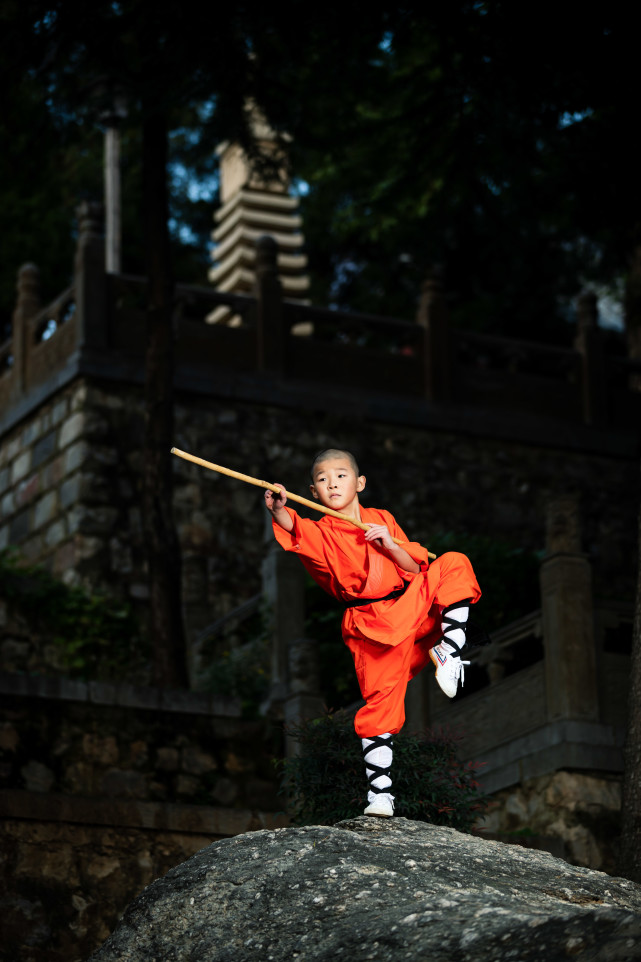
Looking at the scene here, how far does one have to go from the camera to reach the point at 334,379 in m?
19.0

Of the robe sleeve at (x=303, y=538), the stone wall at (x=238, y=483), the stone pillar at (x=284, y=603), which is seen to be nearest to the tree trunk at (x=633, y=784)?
the robe sleeve at (x=303, y=538)

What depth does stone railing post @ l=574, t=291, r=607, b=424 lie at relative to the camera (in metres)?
20.1

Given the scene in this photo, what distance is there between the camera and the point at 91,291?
17875 mm

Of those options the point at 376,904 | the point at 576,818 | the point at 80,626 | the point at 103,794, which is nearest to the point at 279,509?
the point at 376,904

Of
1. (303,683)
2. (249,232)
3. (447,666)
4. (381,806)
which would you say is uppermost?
(249,232)

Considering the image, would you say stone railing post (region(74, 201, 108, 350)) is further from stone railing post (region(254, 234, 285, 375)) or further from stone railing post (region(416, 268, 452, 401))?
stone railing post (region(416, 268, 452, 401))

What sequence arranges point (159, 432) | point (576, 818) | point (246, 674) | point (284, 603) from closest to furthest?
point (576, 818) < point (284, 603) < point (246, 674) < point (159, 432)

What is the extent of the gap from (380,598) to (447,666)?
45 centimetres

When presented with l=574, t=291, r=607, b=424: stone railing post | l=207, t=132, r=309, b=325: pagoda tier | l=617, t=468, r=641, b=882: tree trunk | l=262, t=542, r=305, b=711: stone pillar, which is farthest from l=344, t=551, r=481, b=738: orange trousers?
l=207, t=132, r=309, b=325: pagoda tier

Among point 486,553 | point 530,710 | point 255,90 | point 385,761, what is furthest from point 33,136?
point 385,761

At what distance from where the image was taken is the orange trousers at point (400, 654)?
270 inches

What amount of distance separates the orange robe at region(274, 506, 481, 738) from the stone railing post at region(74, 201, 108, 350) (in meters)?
11.0

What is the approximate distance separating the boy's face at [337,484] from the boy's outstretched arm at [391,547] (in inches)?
8.7

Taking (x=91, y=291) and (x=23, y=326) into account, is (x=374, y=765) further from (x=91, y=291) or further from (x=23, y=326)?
(x=23, y=326)
